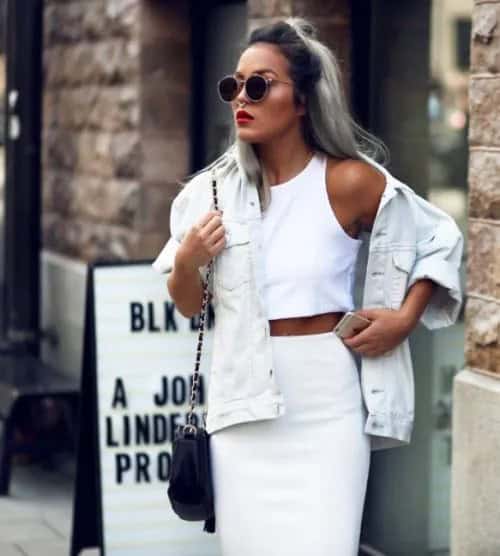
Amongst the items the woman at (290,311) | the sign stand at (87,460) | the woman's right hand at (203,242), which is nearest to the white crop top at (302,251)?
the woman at (290,311)

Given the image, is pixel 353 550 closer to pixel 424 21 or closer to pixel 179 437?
pixel 179 437

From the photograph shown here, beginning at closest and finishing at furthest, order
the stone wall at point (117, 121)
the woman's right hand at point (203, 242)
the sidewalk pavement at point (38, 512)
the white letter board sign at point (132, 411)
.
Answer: the woman's right hand at point (203, 242), the white letter board sign at point (132, 411), the sidewalk pavement at point (38, 512), the stone wall at point (117, 121)

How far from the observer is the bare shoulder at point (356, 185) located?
4.27 metres

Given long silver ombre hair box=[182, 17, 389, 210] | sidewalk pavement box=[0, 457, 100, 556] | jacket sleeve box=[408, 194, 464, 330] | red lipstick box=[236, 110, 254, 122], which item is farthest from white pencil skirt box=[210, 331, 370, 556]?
sidewalk pavement box=[0, 457, 100, 556]

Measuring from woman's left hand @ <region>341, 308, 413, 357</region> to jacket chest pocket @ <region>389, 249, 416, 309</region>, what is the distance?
1.7 inches

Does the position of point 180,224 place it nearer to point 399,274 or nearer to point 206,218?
point 206,218

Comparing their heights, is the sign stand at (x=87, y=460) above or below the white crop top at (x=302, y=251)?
below

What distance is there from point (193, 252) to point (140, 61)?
492cm

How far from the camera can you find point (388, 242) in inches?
169

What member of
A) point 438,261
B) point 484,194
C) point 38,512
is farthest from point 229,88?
point 38,512

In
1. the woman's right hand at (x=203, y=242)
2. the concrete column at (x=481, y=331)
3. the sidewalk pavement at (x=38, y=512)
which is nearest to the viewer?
the woman's right hand at (x=203, y=242)

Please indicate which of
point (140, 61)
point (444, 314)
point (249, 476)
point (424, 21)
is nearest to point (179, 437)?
point (249, 476)

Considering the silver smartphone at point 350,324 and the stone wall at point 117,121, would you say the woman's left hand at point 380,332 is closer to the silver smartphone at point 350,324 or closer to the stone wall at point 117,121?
the silver smartphone at point 350,324

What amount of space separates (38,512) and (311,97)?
175 inches
